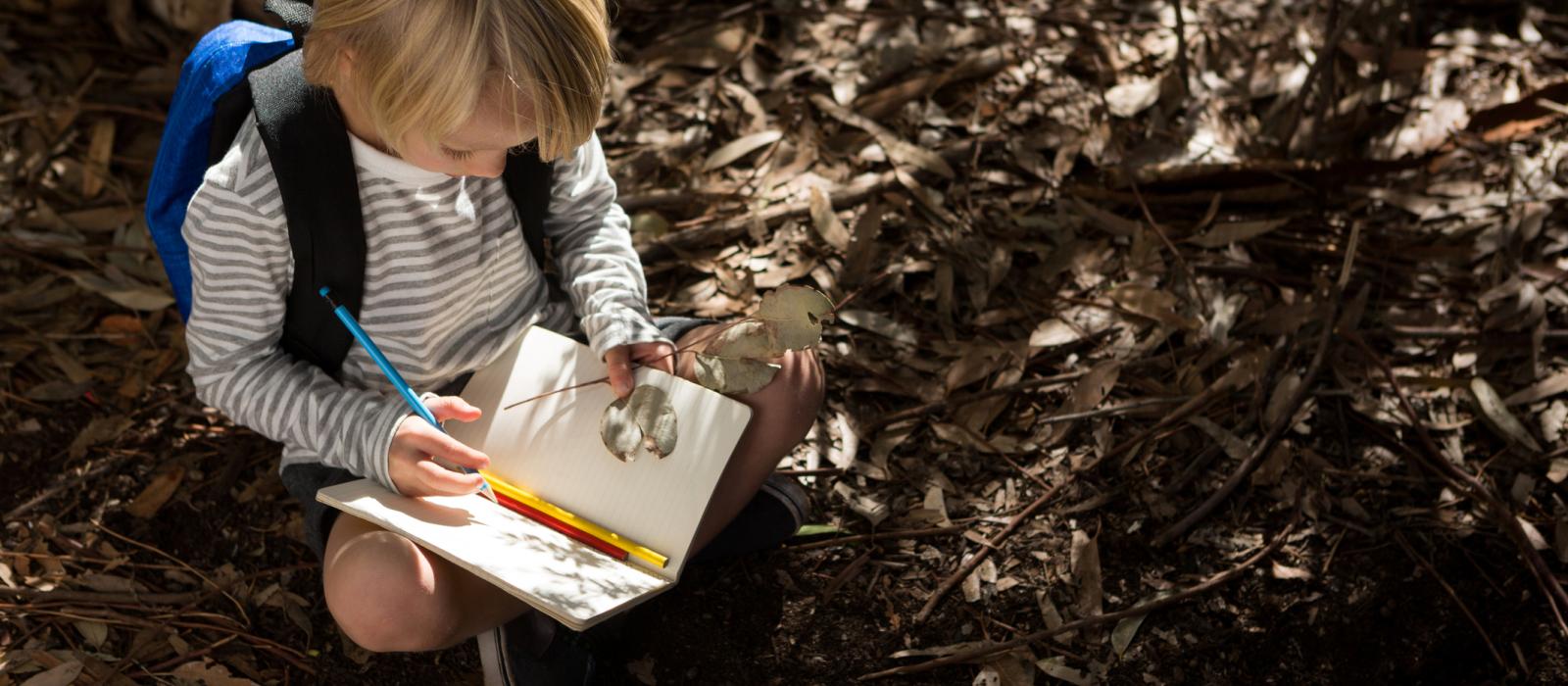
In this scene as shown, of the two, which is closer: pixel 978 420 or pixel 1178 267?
pixel 978 420

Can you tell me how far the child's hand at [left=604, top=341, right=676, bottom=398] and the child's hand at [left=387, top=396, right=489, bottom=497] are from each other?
214 mm

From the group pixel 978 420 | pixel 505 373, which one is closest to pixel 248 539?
pixel 505 373

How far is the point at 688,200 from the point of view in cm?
239

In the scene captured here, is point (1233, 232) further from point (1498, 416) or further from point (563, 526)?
point (563, 526)

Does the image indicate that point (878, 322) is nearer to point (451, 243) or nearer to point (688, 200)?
point (688, 200)

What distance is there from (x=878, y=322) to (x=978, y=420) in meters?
0.27

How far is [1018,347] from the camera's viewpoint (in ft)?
7.11

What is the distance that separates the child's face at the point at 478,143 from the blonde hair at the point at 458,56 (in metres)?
0.01

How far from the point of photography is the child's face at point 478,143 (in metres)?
1.29

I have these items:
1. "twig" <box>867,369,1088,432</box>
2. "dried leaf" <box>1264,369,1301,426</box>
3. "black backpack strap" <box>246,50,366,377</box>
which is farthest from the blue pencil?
"dried leaf" <box>1264,369,1301,426</box>

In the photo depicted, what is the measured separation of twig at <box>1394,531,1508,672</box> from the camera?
5.76ft

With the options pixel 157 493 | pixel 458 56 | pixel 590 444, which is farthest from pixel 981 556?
pixel 157 493

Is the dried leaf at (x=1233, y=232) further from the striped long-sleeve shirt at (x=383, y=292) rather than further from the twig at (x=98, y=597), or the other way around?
the twig at (x=98, y=597)

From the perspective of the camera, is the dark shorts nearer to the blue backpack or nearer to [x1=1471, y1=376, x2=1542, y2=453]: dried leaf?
the blue backpack
